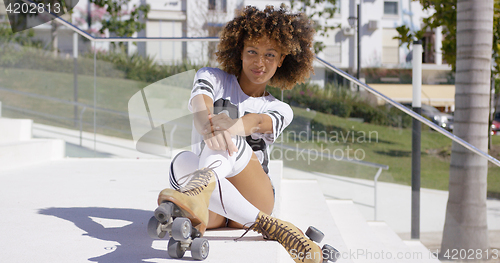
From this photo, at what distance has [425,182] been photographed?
13.0 ft

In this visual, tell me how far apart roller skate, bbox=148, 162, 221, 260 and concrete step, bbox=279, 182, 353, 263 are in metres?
0.41

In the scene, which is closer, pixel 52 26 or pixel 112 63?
pixel 112 63

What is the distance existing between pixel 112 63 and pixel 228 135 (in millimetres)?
3111

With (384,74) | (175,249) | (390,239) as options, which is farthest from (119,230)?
(384,74)

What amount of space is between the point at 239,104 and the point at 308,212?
1077mm

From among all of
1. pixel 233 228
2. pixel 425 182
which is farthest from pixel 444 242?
pixel 233 228

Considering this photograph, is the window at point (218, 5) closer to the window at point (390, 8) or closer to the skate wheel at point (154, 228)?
the window at point (390, 8)

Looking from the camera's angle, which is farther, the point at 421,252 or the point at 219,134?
the point at 421,252

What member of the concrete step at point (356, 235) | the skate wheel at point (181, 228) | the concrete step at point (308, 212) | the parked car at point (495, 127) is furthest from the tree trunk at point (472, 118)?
the parked car at point (495, 127)

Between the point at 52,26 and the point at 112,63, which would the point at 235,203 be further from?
the point at 52,26

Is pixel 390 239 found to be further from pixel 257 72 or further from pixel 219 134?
pixel 219 134

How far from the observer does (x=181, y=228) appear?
1140 millimetres

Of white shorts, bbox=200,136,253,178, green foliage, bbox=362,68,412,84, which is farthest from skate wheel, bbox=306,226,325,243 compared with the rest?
green foliage, bbox=362,68,412,84

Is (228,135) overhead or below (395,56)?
below
